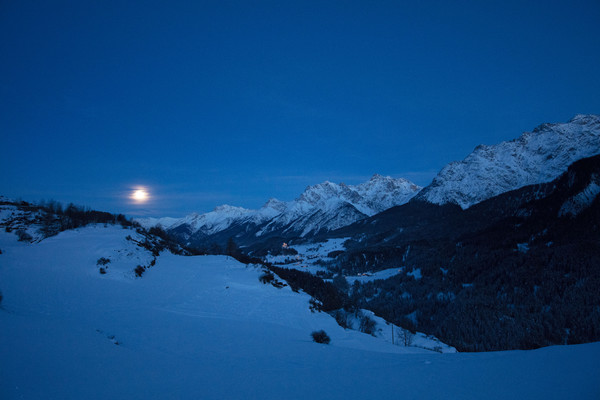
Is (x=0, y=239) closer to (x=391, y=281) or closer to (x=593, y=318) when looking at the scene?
(x=593, y=318)

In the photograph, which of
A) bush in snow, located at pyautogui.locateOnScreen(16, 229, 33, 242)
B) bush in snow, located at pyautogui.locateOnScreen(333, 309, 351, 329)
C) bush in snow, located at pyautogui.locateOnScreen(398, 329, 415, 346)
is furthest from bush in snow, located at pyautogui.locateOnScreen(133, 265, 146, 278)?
bush in snow, located at pyautogui.locateOnScreen(398, 329, 415, 346)

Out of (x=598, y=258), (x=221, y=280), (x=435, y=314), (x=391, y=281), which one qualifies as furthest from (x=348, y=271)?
(x=221, y=280)

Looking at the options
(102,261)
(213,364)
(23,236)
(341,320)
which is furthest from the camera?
Answer: (341,320)

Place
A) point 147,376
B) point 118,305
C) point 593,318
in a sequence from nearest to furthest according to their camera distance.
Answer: point 147,376 < point 118,305 < point 593,318

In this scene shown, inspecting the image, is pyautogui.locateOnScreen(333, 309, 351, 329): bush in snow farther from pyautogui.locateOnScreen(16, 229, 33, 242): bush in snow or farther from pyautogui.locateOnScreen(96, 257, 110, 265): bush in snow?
pyautogui.locateOnScreen(16, 229, 33, 242): bush in snow

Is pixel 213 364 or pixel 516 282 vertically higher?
pixel 213 364

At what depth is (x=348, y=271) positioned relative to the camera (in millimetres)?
187125

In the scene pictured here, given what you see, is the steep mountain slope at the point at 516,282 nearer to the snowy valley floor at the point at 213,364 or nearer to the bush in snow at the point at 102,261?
the snowy valley floor at the point at 213,364

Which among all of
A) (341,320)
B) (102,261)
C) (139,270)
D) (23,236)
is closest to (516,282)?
(341,320)

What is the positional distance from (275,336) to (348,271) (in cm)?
18120

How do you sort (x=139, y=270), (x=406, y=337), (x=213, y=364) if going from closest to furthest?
(x=213, y=364)
(x=139, y=270)
(x=406, y=337)

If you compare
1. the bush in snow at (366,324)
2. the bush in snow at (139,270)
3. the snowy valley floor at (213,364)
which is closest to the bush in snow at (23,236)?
the bush in snow at (139,270)

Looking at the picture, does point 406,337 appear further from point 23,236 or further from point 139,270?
point 23,236

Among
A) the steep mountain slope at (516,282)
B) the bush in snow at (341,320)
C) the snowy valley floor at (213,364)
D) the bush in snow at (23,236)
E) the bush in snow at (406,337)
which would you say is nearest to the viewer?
the snowy valley floor at (213,364)
